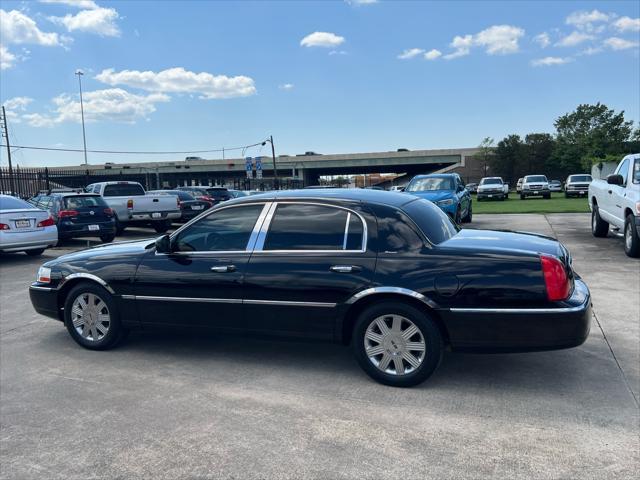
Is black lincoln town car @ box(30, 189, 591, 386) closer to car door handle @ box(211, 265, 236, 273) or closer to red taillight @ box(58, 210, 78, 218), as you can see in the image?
car door handle @ box(211, 265, 236, 273)

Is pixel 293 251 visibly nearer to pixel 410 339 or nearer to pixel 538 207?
pixel 410 339

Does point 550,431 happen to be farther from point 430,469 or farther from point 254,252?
point 254,252

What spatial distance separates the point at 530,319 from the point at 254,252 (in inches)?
91.2

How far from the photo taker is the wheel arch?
13.7 ft

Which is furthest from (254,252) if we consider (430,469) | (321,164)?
(321,164)

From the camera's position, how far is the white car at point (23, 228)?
11195 millimetres

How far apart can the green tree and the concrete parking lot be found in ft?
205

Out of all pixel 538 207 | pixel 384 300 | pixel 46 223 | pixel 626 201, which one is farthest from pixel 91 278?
pixel 538 207

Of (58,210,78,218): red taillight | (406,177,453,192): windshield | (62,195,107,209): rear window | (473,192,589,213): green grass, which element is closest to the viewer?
(58,210,78,218): red taillight

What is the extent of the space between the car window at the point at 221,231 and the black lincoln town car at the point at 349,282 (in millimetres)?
11

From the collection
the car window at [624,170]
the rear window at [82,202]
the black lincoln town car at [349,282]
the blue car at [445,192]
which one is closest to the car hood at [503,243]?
the black lincoln town car at [349,282]

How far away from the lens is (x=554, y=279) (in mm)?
4012

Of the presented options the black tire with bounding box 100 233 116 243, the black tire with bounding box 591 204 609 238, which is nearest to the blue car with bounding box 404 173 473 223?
the black tire with bounding box 591 204 609 238

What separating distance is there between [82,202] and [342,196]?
11792 millimetres
